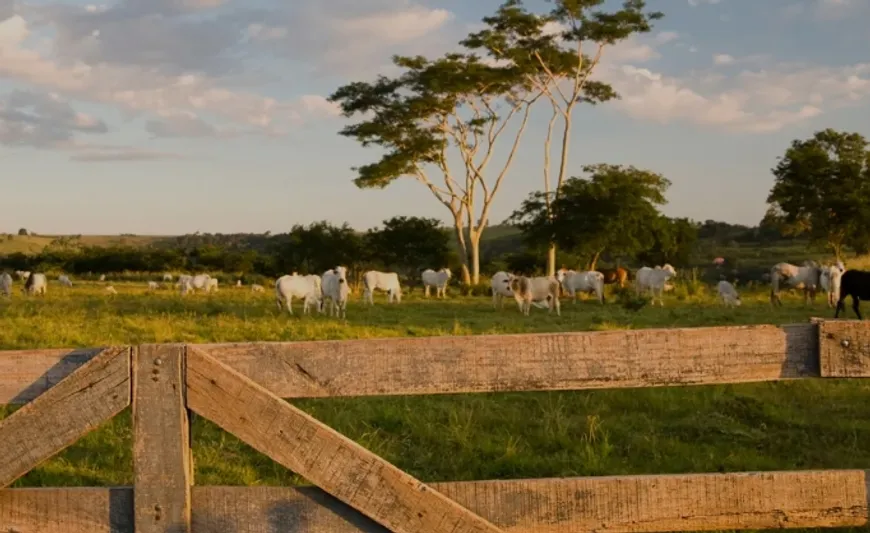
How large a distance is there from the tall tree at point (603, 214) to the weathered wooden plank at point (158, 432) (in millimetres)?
34599

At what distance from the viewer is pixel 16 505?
3.17m

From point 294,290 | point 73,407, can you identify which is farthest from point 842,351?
point 294,290

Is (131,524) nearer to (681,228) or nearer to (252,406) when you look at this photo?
(252,406)

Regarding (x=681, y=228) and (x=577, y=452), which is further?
(x=681, y=228)

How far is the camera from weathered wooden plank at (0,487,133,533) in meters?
3.10

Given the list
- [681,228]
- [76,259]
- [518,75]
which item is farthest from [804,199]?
[76,259]

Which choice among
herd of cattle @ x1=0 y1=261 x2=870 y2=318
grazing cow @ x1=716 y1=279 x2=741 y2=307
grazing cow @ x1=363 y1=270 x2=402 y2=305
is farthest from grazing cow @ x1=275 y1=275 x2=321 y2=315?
grazing cow @ x1=716 y1=279 x2=741 y2=307

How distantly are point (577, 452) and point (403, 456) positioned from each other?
1.38 m

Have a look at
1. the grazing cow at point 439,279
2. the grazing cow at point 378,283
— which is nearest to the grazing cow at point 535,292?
the grazing cow at point 378,283

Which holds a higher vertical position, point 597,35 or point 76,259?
point 597,35

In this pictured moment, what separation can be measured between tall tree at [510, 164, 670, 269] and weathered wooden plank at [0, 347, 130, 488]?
34662mm

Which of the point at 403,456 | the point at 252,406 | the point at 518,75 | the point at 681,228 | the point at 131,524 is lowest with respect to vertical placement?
the point at 403,456

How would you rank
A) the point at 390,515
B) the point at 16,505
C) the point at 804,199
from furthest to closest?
the point at 804,199 < the point at 16,505 < the point at 390,515

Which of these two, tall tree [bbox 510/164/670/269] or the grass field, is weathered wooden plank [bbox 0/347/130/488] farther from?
tall tree [bbox 510/164/670/269]
